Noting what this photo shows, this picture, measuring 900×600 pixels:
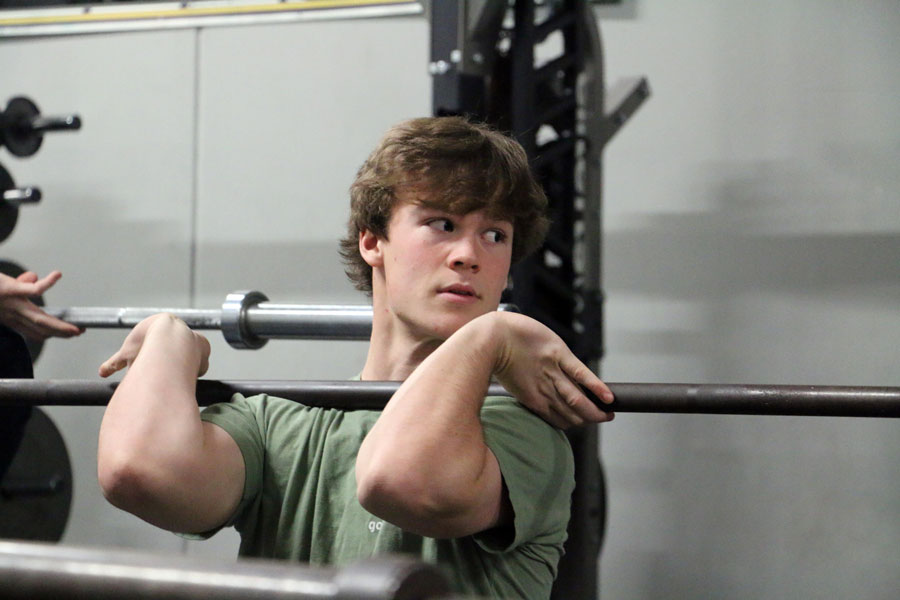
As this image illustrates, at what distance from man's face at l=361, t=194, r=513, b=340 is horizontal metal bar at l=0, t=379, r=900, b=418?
0.15 m

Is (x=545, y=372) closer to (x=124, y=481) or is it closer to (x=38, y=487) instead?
(x=124, y=481)

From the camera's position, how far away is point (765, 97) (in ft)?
10.0

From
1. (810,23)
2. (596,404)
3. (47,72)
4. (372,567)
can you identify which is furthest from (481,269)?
(47,72)

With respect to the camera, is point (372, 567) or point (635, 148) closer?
point (372, 567)

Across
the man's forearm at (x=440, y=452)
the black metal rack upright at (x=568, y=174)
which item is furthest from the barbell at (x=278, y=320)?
the black metal rack upright at (x=568, y=174)

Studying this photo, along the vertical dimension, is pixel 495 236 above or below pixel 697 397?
above

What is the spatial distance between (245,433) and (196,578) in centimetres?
77

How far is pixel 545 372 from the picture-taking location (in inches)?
39.0

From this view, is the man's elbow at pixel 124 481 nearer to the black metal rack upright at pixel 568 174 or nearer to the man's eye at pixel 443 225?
the man's eye at pixel 443 225

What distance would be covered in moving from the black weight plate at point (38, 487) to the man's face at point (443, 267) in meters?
1.80

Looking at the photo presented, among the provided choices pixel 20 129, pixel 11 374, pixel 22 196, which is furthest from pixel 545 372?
pixel 20 129

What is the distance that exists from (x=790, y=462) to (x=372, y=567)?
2879 mm

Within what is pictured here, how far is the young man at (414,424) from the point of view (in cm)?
94

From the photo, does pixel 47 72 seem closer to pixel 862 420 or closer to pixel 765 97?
pixel 765 97
